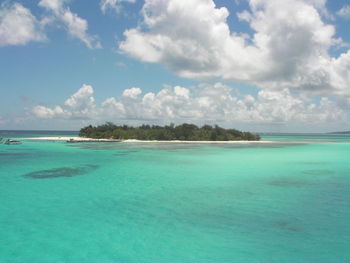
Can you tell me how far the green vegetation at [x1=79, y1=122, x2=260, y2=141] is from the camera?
73.0 metres

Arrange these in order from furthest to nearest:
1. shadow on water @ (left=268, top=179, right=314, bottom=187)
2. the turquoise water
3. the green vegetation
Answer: the green vegetation, shadow on water @ (left=268, top=179, right=314, bottom=187), the turquoise water

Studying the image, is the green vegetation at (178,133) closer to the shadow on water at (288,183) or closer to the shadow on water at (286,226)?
the shadow on water at (288,183)

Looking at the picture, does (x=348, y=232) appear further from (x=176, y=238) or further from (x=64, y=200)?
(x=64, y=200)

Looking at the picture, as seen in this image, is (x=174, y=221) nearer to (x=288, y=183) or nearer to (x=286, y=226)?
(x=286, y=226)

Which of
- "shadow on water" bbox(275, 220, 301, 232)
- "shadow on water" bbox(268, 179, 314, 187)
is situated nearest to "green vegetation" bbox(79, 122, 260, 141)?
"shadow on water" bbox(268, 179, 314, 187)

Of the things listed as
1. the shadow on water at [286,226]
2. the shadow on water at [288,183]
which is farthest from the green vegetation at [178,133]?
the shadow on water at [286,226]

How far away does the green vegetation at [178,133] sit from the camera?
240 ft

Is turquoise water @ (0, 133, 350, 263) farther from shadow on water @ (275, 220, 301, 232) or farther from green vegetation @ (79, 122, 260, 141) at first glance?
green vegetation @ (79, 122, 260, 141)

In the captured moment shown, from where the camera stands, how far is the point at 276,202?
1094 centimetres

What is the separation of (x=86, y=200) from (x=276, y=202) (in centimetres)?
766

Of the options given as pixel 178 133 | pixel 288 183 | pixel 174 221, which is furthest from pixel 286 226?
pixel 178 133

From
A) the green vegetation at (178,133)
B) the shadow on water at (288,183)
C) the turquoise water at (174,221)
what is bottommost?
the turquoise water at (174,221)

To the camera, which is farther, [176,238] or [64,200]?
[64,200]

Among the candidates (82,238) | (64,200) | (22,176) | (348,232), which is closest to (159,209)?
(82,238)
